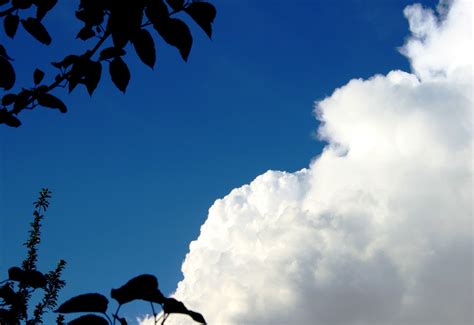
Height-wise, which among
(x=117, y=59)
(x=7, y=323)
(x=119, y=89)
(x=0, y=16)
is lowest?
(x=7, y=323)

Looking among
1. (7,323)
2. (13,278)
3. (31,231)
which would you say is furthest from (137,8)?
(31,231)

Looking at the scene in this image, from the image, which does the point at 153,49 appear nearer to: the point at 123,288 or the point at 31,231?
the point at 123,288

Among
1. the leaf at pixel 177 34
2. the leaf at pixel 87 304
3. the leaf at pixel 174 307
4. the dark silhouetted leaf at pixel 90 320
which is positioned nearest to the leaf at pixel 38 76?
the leaf at pixel 177 34

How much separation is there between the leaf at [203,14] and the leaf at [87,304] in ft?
5.89

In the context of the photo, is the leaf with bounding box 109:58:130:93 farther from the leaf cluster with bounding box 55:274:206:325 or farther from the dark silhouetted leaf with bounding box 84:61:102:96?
the leaf cluster with bounding box 55:274:206:325

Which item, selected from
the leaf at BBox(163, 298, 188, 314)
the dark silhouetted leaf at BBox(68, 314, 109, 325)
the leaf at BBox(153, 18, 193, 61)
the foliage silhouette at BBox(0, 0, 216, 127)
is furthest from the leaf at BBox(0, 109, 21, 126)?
the leaf at BBox(163, 298, 188, 314)

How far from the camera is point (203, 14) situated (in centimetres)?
328

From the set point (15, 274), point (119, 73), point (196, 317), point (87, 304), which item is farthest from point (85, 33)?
point (196, 317)

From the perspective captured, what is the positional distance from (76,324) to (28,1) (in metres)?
2.44

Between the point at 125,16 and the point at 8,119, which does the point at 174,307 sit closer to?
the point at 125,16

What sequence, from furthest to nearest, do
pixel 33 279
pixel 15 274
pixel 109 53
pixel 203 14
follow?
pixel 33 279, pixel 15 274, pixel 109 53, pixel 203 14

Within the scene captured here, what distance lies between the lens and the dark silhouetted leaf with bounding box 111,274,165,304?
275cm

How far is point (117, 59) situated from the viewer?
12.0 feet

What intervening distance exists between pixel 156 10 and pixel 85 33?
41.6 inches
